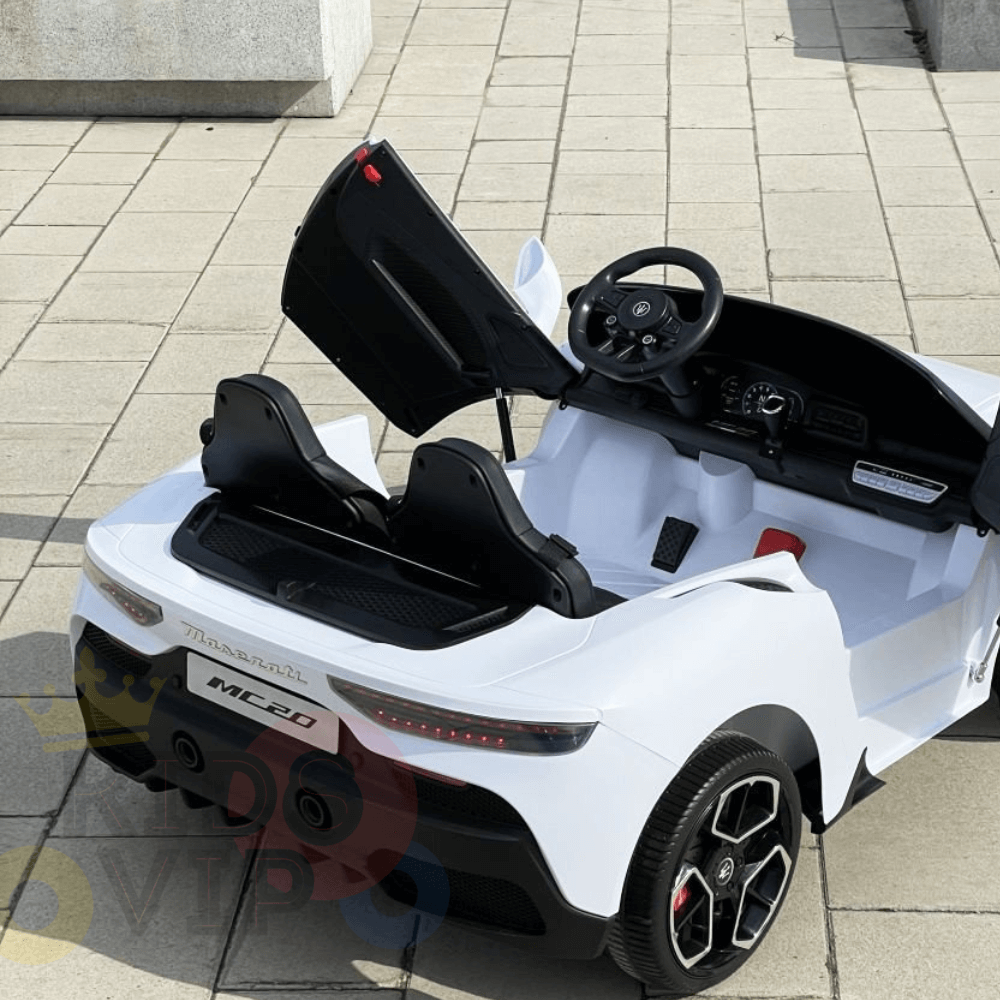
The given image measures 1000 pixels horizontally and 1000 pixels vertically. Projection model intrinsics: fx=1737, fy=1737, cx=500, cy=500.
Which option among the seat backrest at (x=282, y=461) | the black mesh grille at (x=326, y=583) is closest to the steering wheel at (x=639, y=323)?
the seat backrest at (x=282, y=461)

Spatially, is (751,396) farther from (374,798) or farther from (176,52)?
(176,52)

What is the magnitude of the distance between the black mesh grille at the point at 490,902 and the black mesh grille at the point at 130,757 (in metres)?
0.77

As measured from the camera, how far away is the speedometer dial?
4.98m

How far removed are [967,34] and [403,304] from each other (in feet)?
25.0

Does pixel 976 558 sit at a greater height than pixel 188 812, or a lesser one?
greater

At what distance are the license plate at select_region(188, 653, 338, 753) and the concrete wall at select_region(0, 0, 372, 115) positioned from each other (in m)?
7.46

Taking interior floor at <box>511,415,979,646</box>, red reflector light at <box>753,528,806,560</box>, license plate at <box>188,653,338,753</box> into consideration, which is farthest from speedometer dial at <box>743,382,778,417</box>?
license plate at <box>188,653,338,753</box>

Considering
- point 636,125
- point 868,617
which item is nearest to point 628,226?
point 636,125

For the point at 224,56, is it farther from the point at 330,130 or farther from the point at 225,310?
the point at 225,310

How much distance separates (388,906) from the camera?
448cm

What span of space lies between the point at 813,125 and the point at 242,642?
25.2 feet

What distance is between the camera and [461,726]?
3.68 meters

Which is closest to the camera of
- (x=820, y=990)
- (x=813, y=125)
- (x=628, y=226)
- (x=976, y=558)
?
(x=820, y=990)

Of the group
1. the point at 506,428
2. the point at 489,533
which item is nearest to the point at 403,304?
the point at 506,428
